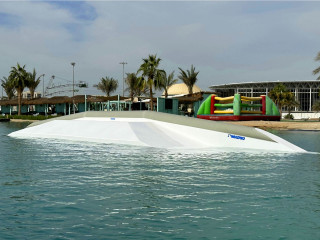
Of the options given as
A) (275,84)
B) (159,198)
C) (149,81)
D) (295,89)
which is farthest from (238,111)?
(295,89)

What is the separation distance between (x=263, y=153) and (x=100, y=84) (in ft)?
317

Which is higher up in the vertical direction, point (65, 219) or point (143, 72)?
point (143, 72)

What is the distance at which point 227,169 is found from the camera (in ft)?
45.6

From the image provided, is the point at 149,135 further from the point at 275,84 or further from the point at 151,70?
the point at 275,84

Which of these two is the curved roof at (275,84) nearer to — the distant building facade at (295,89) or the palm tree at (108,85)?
the distant building facade at (295,89)

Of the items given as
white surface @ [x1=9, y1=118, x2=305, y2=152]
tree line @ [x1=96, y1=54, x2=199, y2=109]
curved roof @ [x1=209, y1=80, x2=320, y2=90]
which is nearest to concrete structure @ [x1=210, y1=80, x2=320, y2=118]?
curved roof @ [x1=209, y1=80, x2=320, y2=90]

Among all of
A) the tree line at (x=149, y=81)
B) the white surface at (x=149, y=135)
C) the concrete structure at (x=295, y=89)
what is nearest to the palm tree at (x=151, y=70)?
the tree line at (x=149, y=81)

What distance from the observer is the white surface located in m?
20.6

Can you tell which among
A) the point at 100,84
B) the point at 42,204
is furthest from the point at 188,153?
the point at 100,84

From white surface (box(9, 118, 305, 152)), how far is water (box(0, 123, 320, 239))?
4357mm

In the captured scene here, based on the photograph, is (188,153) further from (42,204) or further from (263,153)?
(42,204)

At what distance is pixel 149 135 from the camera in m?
22.8

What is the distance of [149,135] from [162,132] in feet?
2.75

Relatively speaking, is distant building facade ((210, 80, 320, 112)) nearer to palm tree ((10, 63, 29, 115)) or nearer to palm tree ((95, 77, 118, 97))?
palm tree ((95, 77, 118, 97))
